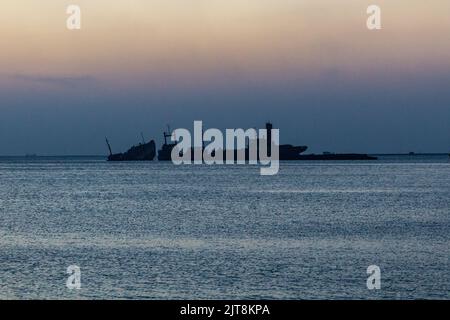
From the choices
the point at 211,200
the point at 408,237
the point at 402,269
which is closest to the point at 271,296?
the point at 402,269

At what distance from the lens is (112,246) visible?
1419 inches

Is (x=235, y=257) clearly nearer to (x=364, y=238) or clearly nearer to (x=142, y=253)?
(x=142, y=253)

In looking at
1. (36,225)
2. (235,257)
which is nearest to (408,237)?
(235,257)

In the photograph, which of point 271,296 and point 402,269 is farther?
point 402,269

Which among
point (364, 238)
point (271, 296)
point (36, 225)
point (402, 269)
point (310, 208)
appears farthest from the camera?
point (310, 208)

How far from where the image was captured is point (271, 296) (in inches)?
914

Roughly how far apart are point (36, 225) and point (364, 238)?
63.0 ft

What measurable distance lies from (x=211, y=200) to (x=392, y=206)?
52.8 ft

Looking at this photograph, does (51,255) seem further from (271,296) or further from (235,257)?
(271,296)
